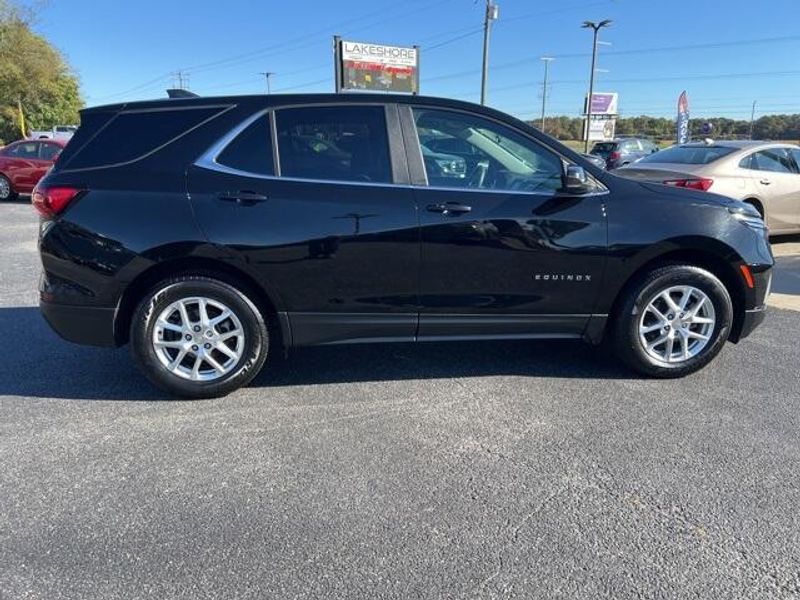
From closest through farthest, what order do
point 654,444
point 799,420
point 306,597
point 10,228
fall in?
point 306,597 → point 654,444 → point 799,420 → point 10,228

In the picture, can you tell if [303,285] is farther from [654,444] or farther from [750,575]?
[750,575]

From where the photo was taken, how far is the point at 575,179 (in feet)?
12.0

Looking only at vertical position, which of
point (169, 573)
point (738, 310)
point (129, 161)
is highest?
point (129, 161)

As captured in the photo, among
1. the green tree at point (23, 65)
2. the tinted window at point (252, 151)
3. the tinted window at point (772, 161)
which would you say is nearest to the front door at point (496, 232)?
the tinted window at point (252, 151)

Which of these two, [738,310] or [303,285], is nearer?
[303,285]

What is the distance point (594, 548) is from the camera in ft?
7.82

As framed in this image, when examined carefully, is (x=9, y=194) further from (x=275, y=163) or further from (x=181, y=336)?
(x=275, y=163)

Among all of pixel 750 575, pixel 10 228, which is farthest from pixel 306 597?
pixel 10 228

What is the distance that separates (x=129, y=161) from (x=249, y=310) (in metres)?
1.10

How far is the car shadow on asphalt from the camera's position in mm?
3912

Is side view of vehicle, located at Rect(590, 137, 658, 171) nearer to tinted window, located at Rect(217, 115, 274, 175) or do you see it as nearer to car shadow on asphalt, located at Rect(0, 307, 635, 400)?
car shadow on asphalt, located at Rect(0, 307, 635, 400)

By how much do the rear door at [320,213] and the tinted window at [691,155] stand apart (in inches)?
253

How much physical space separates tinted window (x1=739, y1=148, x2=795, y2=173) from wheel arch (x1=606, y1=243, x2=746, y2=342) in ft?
16.9

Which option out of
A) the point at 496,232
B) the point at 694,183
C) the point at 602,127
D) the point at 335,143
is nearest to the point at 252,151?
the point at 335,143
